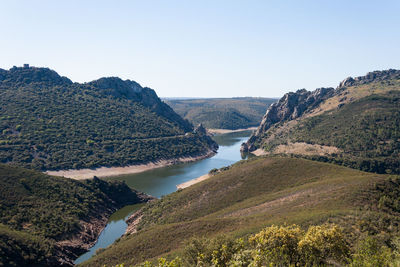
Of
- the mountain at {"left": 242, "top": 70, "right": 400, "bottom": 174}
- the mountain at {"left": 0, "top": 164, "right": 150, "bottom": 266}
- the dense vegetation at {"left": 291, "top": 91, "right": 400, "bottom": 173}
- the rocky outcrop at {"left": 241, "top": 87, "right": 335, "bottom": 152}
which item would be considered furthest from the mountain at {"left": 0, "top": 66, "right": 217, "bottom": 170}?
the dense vegetation at {"left": 291, "top": 91, "right": 400, "bottom": 173}

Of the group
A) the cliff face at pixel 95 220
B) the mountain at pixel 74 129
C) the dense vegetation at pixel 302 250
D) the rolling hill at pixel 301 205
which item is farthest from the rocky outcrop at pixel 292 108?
the dense vegetation at pixel 302 250

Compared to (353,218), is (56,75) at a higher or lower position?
higher

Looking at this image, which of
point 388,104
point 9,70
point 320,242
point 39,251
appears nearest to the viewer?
point 320,242

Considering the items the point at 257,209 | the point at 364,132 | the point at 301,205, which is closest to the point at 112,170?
the point at 257,209

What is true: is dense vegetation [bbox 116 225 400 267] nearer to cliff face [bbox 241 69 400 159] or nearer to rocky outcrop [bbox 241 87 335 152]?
cliff face [bbox 241 69 400 159]

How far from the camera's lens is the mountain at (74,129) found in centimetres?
11431

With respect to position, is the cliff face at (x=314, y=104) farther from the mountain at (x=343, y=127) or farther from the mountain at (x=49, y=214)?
the mountain at (x=49, y=214)

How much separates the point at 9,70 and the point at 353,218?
227 m

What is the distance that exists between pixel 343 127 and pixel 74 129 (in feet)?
477

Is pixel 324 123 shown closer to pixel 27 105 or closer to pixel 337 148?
pixel 337 148

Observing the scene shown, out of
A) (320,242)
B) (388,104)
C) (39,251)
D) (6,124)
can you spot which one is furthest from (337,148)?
(6,124)

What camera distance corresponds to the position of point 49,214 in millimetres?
57375

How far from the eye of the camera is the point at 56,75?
643 ft

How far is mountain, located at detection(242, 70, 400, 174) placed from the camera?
368 feet
